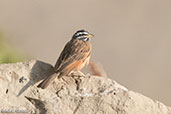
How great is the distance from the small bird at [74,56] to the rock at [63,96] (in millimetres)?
543

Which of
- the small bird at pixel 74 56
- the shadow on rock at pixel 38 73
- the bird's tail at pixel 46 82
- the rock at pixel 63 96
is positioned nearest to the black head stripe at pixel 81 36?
the small bird at pixel 74 56

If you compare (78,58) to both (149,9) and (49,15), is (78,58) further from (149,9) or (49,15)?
(149,9)

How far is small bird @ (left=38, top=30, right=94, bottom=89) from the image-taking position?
1143cm

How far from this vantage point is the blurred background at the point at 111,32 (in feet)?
69.5

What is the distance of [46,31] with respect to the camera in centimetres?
2384

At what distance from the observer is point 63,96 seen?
10117mm

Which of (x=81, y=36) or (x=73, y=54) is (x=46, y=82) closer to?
(x=73, y=54)

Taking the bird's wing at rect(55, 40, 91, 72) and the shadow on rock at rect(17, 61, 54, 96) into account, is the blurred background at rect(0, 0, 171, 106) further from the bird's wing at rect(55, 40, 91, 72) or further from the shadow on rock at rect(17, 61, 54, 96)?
the shadow on rock at rect(17, 61, 54, 96)

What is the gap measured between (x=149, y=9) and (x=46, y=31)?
5.33 meters

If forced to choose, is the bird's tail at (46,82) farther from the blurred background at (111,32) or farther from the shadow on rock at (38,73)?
the blurred background at (111,32)

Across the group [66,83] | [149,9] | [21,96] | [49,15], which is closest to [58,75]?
[66,83]

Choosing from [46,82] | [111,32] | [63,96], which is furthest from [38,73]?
[111,32]

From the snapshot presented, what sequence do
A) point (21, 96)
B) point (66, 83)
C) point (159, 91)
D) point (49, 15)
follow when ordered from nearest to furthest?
1. point (21, 96)
2. point (66, 83)
3. point (159, 91)
4. point (49, 15)

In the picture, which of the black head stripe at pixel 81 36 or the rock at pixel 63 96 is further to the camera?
the black head stripe at pixel 81 36
